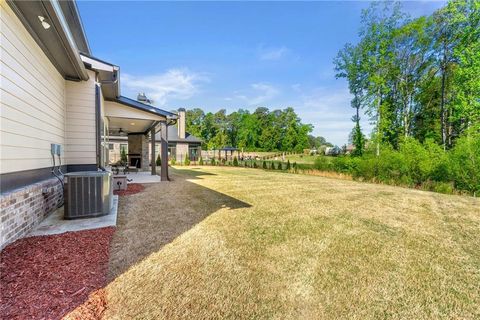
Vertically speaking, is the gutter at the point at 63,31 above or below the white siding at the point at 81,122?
above

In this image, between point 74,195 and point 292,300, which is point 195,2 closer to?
point 74,195

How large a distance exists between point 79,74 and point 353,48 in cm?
2160

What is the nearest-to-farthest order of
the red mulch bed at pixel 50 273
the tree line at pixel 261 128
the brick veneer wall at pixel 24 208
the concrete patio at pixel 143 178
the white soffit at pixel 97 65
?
the red mulch bed at pixel 50 273
the brick veneer wall at pixel 24 208
the white soffit at pixel 97 65
the concrete patio at pixel 143 178
the tree line at pixel 261 128

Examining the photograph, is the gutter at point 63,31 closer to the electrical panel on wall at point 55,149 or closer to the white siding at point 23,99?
the white siding at point 23,99

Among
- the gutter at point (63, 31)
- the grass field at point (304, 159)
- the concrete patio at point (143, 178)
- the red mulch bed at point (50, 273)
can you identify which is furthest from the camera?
the grass field at point (304, 159)

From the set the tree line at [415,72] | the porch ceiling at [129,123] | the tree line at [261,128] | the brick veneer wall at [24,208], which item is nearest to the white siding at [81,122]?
the brick veneer wall at [24,208]

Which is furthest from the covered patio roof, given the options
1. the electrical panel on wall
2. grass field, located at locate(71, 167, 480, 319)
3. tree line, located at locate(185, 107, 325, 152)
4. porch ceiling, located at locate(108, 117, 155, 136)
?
tree line, located at locate(185, 107, 325, 152)

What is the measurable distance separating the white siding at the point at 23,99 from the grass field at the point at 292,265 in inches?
64.3

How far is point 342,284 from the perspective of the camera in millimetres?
2207

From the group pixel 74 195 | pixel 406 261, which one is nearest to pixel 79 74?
pixel 74 195

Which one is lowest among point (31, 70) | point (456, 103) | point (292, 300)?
point (292, 300)

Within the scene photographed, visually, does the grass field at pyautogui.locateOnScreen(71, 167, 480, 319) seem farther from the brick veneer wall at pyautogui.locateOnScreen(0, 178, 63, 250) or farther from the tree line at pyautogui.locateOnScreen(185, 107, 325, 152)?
the tree line at pyautogui.locateOnScreen(185, 107, 325, 152)

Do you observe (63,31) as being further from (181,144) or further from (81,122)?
(181,144)

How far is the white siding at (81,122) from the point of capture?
5254 mm
